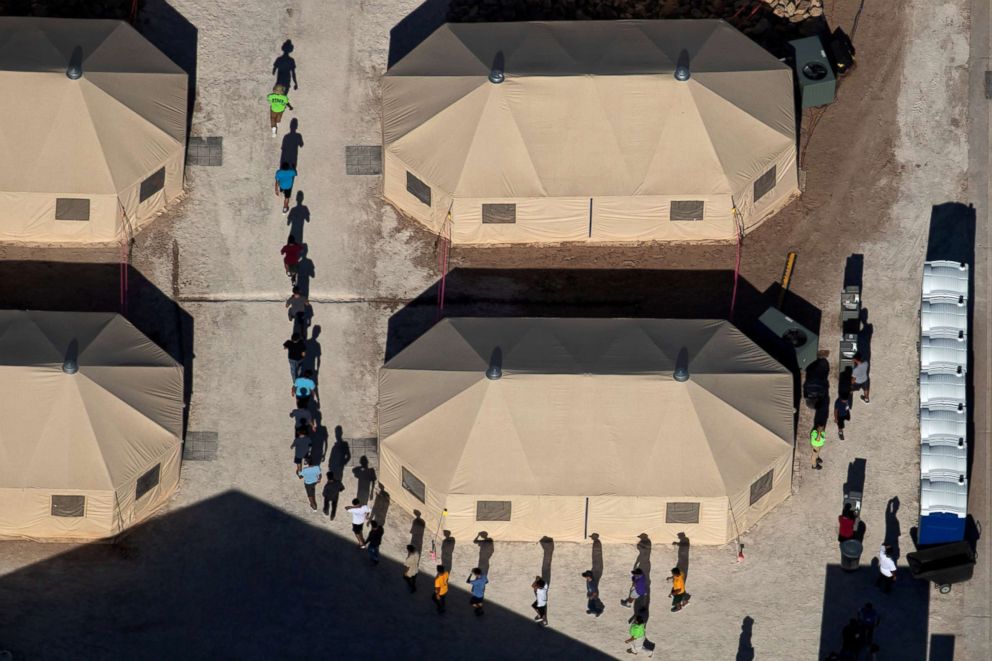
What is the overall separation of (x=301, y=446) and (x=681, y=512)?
397 inches

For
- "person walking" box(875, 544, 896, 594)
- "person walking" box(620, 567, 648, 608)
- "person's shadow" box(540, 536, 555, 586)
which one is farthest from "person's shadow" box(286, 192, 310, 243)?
"person walking" box(875, 544, 896, 594)

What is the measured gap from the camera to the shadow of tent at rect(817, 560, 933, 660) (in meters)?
43.1

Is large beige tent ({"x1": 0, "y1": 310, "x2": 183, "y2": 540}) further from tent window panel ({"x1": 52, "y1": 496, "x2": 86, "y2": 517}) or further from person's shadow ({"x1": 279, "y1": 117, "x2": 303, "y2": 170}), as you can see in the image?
person's shadow ({"x1": 279, "y1": 117, "x2": 303, "y2": 170})

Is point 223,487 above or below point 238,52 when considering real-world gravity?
below

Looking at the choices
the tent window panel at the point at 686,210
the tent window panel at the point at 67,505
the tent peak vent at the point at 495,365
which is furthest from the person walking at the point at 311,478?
the tent window panel at the point at 686,210

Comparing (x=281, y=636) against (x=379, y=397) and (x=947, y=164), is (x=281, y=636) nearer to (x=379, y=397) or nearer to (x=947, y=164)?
(x=379, y=397)

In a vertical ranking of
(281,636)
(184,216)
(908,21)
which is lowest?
(281,636)

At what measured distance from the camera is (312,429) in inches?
1735

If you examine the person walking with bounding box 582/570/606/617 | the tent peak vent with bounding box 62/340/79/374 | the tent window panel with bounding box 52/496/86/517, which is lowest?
the person walking with bounding box 582/570/606/617

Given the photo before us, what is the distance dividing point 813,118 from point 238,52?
1640 cm

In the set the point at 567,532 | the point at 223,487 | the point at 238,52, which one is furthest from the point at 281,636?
the point at 238,52

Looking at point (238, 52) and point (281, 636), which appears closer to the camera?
point (281, 636)

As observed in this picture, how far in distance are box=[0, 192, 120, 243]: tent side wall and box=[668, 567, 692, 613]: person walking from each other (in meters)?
17.6

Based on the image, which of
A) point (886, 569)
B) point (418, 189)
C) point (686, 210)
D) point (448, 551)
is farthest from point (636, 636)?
point (418, 189)
